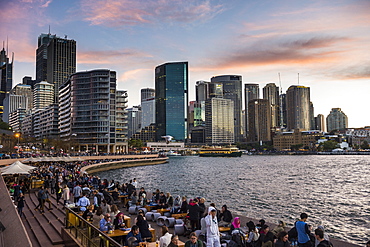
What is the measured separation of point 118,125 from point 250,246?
152362 mm

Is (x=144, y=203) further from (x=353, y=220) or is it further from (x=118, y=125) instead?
(x=118, y=125)

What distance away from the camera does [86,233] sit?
10.4m

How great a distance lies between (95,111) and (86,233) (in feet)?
491

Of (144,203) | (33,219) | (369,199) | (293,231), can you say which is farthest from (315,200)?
(33,219)

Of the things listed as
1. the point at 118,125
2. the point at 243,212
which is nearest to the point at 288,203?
the point at 243,212

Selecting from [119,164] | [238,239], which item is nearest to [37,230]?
[238,239]

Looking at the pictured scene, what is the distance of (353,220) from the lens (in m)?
26.7

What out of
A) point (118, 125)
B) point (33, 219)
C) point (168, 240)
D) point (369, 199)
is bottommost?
point (369, 199)

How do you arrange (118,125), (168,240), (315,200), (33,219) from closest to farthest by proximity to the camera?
(168,240) < (33,219) < (315,200) < (118,125)

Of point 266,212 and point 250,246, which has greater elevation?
point 250,246

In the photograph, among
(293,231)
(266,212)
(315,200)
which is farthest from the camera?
(315,200)

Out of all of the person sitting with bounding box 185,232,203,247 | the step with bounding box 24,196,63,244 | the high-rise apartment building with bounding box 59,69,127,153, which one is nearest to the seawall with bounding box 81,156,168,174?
the high-rise apartment building with bounding box 59,69,127,153

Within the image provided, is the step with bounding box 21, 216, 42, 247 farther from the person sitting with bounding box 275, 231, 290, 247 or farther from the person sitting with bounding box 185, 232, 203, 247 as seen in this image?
the person sitting with bounding box 275, 231, 290, 247

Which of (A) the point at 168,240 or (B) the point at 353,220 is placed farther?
(B) the point at 353,220
